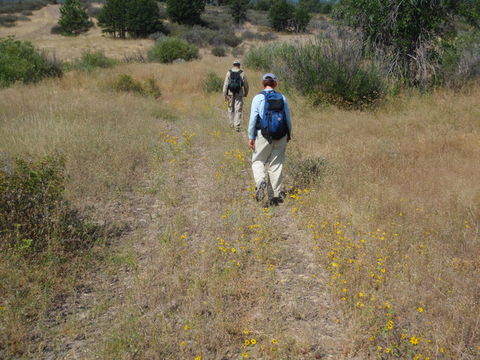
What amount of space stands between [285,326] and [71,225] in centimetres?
300

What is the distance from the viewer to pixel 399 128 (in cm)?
907

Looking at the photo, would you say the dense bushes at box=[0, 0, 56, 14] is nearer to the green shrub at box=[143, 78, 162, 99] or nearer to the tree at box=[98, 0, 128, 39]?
the tree at box=[98, 0, 128, 39]

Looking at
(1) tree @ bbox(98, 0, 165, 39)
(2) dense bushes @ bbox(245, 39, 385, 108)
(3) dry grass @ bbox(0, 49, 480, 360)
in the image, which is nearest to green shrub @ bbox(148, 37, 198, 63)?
(2) dense bushes @ bbox(245, 39, 385, 108)

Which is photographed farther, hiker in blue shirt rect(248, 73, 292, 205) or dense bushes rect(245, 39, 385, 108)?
dense bushes rect(245, 39, 385, 108)

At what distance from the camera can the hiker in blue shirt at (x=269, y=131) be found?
5.34 meters

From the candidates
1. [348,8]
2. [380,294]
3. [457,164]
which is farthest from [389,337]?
[348,8]

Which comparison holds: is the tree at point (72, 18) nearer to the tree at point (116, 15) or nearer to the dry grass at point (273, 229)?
the tree at point (116, 15)

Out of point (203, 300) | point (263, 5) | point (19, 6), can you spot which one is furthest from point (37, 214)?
point (263, 5)

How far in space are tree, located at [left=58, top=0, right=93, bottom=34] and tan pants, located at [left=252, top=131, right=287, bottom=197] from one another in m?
51.0

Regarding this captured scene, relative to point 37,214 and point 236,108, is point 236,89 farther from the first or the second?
point 37,214

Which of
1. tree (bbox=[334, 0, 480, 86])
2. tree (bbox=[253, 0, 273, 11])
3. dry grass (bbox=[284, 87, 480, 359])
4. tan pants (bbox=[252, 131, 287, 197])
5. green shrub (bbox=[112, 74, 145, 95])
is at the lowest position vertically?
green shrub (bbox=[112, 74, 145, 95])

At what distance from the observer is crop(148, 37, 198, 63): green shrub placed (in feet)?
81.0

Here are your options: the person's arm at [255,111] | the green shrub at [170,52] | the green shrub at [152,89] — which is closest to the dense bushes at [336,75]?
the green shrub at [152,89]

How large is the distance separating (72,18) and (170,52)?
3090cm
